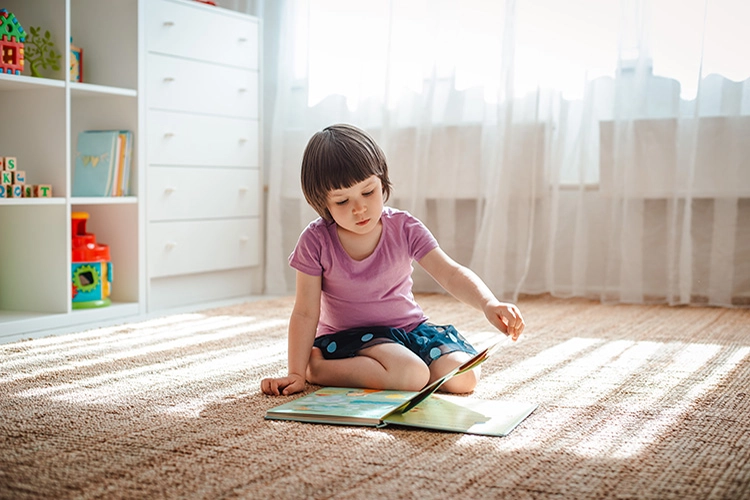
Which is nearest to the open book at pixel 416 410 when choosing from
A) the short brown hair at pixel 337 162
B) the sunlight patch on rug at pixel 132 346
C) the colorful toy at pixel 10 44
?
the short brown hair at pixel 337 162

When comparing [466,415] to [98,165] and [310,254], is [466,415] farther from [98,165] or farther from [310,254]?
[98,165]

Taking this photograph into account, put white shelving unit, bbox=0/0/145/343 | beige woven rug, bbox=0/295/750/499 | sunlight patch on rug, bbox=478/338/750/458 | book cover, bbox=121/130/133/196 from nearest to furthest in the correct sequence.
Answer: beige woven rug, bbox=0/295/750/499
sunlight patch on rug, bbox=478/338/750/458
white shelving unit, bbox=0/0/145/343
book cover, bbox=121/130/133/196

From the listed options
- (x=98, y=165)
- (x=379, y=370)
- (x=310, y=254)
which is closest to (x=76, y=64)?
(x=98, y=165)

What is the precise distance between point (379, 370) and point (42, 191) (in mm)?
1219

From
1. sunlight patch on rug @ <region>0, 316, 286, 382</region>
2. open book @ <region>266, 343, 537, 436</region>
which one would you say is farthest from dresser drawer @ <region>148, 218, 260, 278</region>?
open book @ <region>266, 343, 537, 436</region>

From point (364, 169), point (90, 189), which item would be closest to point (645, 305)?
point (364, 169)

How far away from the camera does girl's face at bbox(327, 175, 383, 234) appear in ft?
4.57

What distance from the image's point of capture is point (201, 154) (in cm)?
272

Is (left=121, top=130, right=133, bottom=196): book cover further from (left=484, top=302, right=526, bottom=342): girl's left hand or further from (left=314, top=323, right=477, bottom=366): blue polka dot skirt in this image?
(left=484, top=302, right=526, bottom=342): girl's left hand

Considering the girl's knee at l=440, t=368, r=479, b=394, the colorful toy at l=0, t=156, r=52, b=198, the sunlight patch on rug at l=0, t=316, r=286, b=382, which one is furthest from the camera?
the colorful toy at l=0, t=156, r=52, b=198

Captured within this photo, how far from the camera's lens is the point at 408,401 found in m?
1.19

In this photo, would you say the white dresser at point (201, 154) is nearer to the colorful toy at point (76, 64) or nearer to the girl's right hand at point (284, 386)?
the colorful toy at point (76, 64)

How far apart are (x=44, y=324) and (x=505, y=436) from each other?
144cm

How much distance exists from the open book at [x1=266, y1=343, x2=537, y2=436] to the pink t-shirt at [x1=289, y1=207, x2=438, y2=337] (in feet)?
0.62
